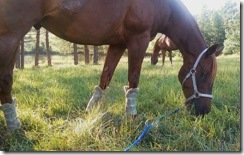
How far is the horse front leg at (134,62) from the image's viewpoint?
10.0ft

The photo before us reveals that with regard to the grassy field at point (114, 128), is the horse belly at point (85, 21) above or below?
above

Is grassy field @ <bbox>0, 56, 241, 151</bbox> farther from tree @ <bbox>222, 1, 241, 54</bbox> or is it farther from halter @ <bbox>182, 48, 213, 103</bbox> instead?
tree @ <bbox>222, 1, 241, 54</bbox>

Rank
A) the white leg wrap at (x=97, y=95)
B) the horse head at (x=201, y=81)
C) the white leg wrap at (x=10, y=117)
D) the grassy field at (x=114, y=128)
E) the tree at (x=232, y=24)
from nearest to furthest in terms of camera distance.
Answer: the grassy field at (x=114, y=128), the white leg wrap at (x=10, y=117), the horse head at (x=201, y=81), the white leg wrap at (x=97, y=95), the tree at (x=232, y=24)

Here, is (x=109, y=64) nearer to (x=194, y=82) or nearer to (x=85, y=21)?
(x=85, y=21)

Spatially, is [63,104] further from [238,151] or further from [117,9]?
[238,151]

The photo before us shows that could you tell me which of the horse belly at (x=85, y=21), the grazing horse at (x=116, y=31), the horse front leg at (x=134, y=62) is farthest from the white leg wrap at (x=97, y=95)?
the horse belly at (x=85, y=21)

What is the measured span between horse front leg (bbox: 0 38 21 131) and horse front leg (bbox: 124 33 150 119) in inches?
42.8

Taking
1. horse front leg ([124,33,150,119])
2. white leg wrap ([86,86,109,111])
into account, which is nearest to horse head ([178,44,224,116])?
horse front leg ([124,33,150,119])

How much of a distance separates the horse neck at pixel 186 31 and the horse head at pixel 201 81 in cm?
9

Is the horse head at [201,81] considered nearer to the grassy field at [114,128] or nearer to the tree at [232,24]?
the grassy field at [114,128]

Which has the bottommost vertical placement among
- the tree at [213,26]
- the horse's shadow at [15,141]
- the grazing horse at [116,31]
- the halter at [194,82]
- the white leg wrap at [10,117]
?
the horse's shadow at [15,141]

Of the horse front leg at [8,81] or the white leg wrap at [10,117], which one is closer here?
the horse front leg at [8,81]

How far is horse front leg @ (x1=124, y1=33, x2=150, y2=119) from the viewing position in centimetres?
305

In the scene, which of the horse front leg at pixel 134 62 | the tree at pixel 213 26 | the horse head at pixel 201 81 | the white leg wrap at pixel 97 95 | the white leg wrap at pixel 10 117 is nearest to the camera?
the white leg wrap at pixel 10 117
